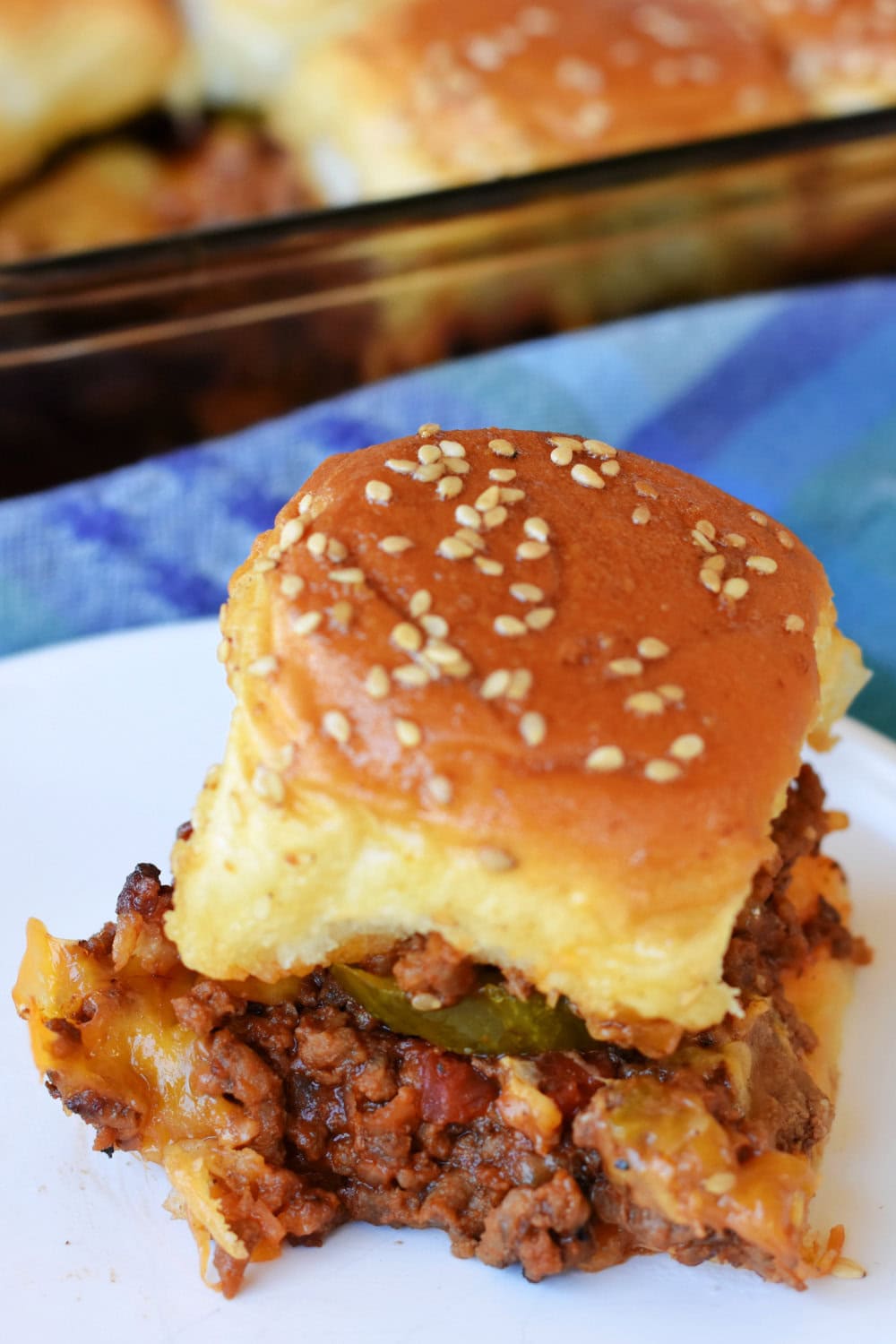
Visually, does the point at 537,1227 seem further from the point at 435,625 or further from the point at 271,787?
the point at 435,625

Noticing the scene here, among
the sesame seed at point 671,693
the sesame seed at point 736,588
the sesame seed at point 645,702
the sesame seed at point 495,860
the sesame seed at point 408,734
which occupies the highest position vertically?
the sesame seed at point 736,588

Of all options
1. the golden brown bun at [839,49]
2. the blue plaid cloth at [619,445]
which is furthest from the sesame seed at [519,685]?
the golden brown bun at [839,49]

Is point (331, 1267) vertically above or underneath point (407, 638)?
underneath

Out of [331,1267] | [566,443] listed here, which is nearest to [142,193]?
[566,443]

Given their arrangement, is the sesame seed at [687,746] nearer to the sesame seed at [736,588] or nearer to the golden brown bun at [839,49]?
the sesame seed at [736,588]

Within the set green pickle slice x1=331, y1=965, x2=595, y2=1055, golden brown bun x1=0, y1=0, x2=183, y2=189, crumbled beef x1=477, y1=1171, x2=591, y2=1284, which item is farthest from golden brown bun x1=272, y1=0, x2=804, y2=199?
crumbled beef x1=477, y1=1171, x2=591, y2=1284

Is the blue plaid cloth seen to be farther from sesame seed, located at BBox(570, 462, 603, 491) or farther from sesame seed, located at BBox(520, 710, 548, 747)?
sesame seed, located at BBox(520, 710, 548, 747)
